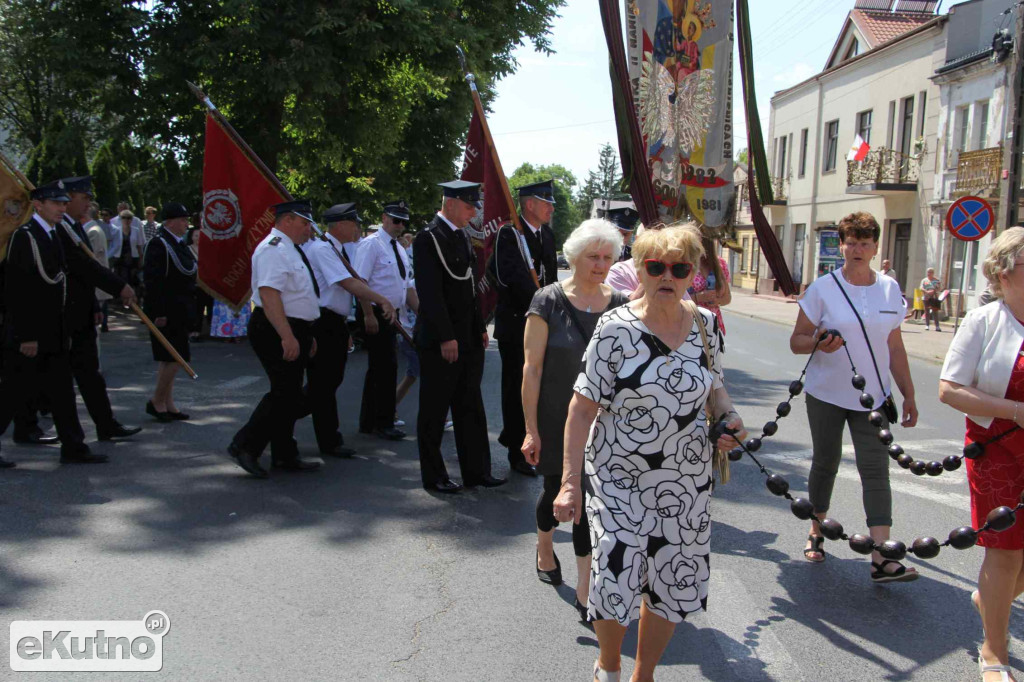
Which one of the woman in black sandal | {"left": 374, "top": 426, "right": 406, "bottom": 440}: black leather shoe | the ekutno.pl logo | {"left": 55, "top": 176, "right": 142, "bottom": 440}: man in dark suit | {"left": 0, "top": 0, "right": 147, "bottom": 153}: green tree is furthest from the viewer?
{"left": 0, "top": 0, "right": 147, "bottom": 153}: green tree

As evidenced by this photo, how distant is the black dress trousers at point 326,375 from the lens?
23.4 ft

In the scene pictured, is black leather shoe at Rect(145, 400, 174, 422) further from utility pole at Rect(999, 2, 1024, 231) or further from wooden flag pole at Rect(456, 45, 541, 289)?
utility pole at Rect(999, 2, 1024, 231)

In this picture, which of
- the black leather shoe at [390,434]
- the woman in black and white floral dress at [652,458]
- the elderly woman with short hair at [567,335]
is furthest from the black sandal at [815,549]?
the black leather shoe at [390,434]

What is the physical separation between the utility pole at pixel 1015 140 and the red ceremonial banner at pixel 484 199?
1298cm

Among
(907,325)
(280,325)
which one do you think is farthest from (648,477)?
(907,325)

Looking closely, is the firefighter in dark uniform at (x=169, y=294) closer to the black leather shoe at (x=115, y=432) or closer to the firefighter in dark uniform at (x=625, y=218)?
the black leather shoe at (x=115, y=432)

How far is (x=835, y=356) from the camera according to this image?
4695 mm

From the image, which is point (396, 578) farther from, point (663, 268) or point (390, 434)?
point (390, 434)

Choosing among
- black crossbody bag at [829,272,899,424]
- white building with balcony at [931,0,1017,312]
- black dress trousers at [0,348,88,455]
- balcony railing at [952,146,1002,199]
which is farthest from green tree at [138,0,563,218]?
white building with balcony at [931,0,1017,312]

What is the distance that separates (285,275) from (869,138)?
→ 102ft

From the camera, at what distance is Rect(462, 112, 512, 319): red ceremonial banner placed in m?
6.89

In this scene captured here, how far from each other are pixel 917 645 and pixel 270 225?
596 centimetres

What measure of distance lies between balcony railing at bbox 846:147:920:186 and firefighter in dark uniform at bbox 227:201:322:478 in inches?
1053

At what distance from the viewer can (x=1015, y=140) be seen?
16.2m
